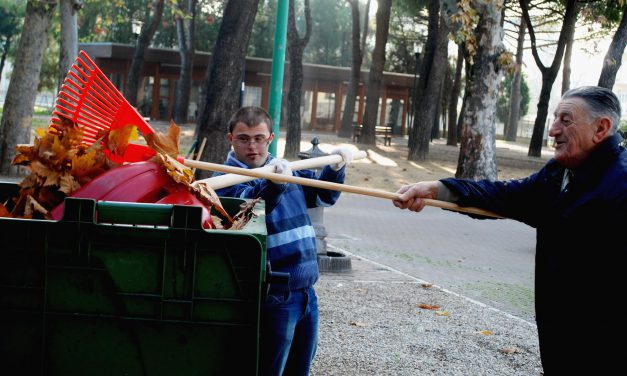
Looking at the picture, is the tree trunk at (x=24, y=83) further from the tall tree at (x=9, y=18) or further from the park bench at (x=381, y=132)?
the tall tree at (x=9, y=18)

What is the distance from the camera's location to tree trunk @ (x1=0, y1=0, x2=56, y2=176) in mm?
16109

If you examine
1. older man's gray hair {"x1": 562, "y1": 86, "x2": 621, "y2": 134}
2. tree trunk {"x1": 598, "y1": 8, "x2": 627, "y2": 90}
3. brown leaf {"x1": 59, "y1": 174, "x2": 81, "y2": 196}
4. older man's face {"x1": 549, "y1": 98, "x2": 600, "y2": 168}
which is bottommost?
brown leaf {"x1": 59, "y1": 174, "x2": 81, "y2": 196}

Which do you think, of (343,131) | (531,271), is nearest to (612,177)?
(531,271)

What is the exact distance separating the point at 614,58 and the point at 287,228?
20.4m

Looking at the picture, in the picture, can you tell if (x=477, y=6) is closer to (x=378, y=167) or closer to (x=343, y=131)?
(x=378, y=167)

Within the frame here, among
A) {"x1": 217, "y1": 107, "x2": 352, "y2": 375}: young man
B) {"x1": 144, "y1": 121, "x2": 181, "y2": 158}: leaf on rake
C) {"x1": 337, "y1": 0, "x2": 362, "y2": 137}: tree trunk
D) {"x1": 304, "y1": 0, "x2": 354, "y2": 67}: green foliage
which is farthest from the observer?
{"x1": 304, "y1": 0, "x2": 354, "y2": 67}: green foliage

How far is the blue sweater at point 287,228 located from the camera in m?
3.73

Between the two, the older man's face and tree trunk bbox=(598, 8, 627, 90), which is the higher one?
tree trunk bbox=(598, 8, 627, 90)

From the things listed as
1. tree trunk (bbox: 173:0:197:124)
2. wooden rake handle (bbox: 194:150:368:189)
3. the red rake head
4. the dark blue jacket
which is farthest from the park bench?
the dark blue jacket

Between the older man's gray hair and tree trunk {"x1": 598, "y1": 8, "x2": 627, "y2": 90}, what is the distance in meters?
19.6

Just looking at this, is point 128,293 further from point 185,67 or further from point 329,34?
point 329,34

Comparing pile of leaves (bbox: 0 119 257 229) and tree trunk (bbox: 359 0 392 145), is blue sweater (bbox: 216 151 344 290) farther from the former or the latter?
tree trunk (bbox: 359 0 392 145)

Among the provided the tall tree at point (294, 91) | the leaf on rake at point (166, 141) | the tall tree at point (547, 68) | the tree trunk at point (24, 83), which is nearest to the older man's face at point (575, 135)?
the leaf on rake at point (166, 141)

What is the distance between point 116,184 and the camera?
289 cm
